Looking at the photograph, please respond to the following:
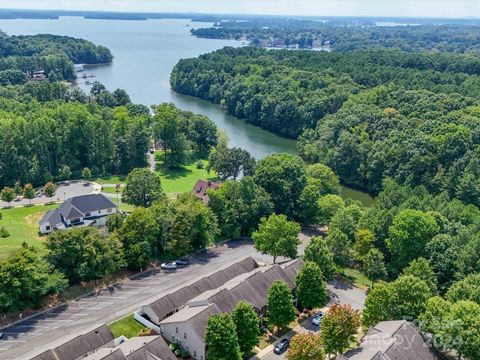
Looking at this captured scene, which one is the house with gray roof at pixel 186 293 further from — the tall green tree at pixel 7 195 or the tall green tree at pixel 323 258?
the tall green tree at pixel 7 195

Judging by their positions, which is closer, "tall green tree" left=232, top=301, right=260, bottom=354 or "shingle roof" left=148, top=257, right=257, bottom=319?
"tall green tree" left=232, top=301, right=260, bottom=354

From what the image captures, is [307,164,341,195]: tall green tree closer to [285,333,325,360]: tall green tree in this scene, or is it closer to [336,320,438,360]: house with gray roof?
[336,320,438,360]: house with gray roof

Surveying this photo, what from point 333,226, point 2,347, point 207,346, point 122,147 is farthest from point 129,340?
point 122,147

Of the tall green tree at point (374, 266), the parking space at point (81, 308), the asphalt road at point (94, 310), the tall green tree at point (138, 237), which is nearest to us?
the asphalt road at point (94, 310)

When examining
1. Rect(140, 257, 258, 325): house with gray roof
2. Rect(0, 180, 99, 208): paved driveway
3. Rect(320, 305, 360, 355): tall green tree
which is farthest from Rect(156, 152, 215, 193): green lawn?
Rect(320, 305, 360, 355): tall green tree

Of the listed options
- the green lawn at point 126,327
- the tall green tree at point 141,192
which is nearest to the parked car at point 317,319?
the green lawn at point 126,327

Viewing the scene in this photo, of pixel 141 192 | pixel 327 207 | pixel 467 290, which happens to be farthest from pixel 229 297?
Answer: pixel 141 192
